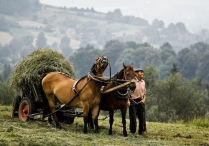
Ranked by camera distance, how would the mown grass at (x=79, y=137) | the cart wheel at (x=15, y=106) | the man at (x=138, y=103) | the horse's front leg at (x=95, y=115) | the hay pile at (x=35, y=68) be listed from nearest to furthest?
the mown grass at (x=79, y=137) → the horse's front leg at (x=95, y=115) → the man at (x=138, y=103) → the hay pile at (x=35, y=68) → the cart wheel at (x=15, y=106)

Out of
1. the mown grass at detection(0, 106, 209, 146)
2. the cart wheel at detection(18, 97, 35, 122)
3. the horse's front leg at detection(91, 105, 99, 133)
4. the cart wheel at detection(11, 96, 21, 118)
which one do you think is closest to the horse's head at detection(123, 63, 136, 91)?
the horse's front leg at detection(91, 105, 99, 133)

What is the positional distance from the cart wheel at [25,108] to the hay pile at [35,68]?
1.23 ft

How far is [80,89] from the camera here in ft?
42.7

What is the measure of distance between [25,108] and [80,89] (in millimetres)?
2993

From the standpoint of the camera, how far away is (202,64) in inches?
5743

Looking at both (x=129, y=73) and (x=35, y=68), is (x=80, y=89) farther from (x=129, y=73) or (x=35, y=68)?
(x=35, y=68)

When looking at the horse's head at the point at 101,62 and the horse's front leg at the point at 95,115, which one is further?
the horse's front leg at the point at 95,115

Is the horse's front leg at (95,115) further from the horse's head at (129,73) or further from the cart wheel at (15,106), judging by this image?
the cart wheel at (15,106)

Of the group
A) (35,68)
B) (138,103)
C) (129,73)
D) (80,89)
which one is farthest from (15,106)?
(129,73)

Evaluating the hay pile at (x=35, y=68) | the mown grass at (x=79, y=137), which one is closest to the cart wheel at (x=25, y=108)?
the mown grass at (x=79, y=137)

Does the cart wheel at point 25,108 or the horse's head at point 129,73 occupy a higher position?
the horse's head at point 129,73

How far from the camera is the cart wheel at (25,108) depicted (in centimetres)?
1450

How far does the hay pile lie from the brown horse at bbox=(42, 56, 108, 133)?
0.55 meters

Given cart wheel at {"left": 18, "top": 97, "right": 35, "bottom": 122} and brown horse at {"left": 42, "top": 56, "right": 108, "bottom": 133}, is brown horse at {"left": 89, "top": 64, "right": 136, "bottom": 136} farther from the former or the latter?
cart wheel at {"left": 18, "top": 97, "right": 35, "bottom": 122}
